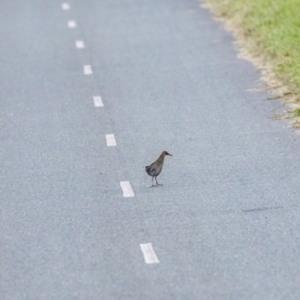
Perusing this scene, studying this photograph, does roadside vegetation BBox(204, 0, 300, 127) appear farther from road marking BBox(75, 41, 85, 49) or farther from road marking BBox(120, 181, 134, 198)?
road marking BBox(120, 181, 134, 198)

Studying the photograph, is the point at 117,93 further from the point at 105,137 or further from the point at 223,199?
the point at 223,199

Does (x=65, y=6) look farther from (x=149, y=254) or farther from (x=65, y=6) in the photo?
(x=149, y=254)

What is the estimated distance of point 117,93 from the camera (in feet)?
53.0

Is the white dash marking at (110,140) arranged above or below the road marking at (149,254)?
below

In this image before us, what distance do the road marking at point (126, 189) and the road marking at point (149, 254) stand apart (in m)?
1.68

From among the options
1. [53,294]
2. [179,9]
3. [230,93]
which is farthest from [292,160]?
[179,9]

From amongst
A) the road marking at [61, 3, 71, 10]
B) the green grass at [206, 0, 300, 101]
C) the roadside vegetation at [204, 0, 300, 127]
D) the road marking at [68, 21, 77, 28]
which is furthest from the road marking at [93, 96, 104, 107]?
the road marking at [61, 3, 71, 10]

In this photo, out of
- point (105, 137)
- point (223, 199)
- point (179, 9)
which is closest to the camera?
point (223, 199)

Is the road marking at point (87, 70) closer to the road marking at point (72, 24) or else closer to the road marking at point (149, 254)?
the road marking at point (72, 24)

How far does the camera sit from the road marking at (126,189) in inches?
433

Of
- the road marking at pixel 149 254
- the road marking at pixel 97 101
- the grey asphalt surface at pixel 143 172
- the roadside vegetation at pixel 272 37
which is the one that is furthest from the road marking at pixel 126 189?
the road marking at pixel 97 101

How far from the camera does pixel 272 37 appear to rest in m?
18.1

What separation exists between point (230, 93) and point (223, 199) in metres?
5.28

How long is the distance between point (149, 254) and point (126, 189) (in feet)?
7.20
